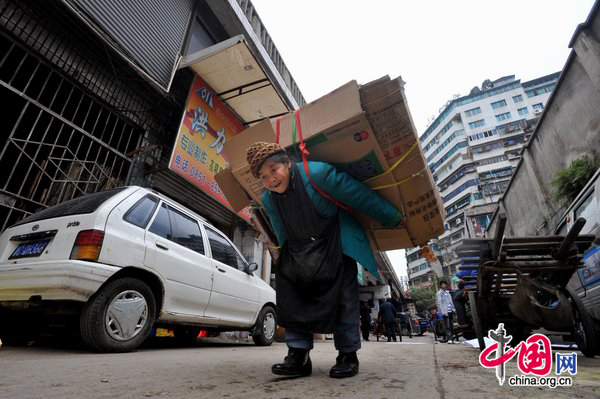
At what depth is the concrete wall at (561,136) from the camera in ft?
22.2

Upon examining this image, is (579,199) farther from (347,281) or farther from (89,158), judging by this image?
(89,158)

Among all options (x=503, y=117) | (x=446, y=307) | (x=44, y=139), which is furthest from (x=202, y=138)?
(x=503, y=117)

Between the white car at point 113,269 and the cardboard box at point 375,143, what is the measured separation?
160 cm

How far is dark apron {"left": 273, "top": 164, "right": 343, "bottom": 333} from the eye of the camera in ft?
5.33

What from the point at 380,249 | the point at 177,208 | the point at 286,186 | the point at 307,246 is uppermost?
the point at 177,208

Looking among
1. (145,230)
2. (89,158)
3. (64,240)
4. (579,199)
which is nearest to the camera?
(64,240)

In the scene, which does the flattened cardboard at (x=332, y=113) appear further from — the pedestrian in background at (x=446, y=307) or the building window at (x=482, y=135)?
the building window at (x=482, y=135)

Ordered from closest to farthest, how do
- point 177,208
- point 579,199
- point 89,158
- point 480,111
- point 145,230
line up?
point 145,230 < point 177,208 < point 579,199 < point 89,158 < point 480,111

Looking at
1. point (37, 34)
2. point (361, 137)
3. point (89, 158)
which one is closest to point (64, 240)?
point (361, 137)

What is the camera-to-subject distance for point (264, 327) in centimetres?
466

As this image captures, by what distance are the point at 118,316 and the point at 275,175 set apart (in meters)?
1.93

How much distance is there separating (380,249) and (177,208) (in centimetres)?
246

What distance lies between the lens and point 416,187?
1886 millimetres

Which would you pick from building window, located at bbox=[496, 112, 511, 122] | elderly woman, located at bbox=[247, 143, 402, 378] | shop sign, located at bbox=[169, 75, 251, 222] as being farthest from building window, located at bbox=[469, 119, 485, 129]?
elderly woman, located at bbox=[247, 143, 402, 378]
